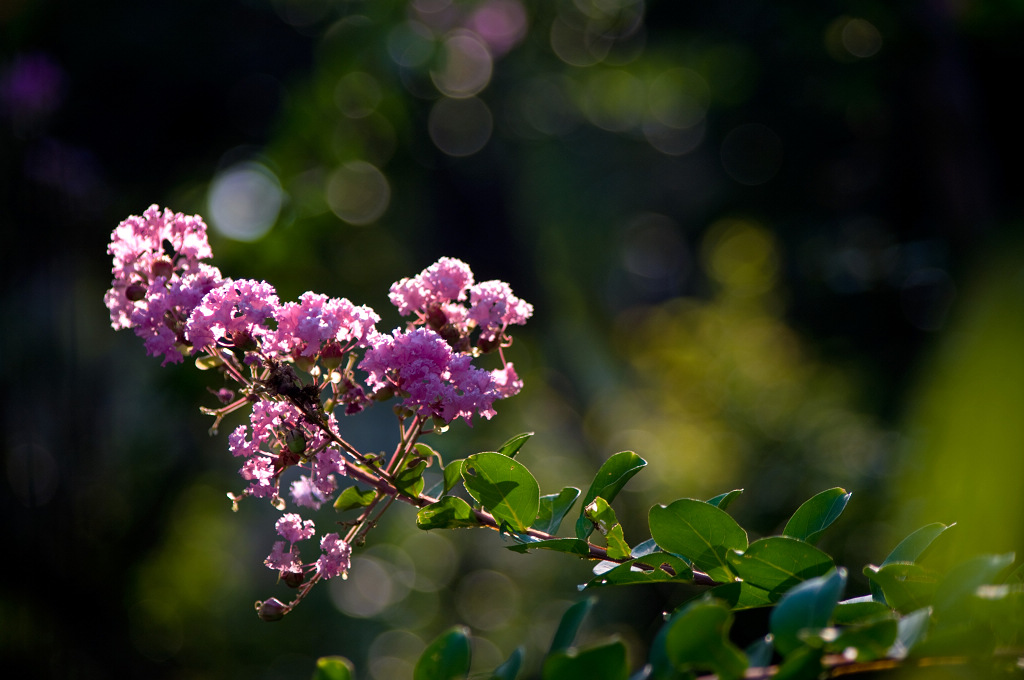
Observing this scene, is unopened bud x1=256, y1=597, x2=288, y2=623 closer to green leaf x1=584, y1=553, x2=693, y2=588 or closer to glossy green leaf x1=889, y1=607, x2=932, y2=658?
green leaf x1=584, y1=553, x2=693, y2=588

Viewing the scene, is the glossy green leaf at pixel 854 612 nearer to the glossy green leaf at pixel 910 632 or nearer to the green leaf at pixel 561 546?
the glossy green leaf at pixel 910 632

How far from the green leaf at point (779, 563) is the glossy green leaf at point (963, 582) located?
7 centimetres

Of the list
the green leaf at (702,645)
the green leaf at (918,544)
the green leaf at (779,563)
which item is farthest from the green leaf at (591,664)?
the green leaf at (918,544)

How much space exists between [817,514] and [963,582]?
0.51 feet

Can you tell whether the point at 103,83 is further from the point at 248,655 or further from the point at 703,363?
the point at 703,363

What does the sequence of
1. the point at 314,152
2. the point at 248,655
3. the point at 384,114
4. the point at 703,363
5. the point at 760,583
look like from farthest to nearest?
the point at 384,114 < the point at 314,152 < the point at 248,655 < the point at 703,363 < the point at 760,583

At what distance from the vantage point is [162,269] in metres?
0.64

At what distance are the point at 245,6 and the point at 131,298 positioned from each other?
3.40 metres

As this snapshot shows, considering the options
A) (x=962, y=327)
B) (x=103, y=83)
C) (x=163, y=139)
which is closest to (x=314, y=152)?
(x=163, y=139)

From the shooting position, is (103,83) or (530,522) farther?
(103,83)

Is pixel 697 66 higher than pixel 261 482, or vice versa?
pixel 697 66

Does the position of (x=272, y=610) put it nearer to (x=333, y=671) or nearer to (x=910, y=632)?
(x=333, y=671)

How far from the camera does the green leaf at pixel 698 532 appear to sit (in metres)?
0.51

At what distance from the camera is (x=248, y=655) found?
2.69m
